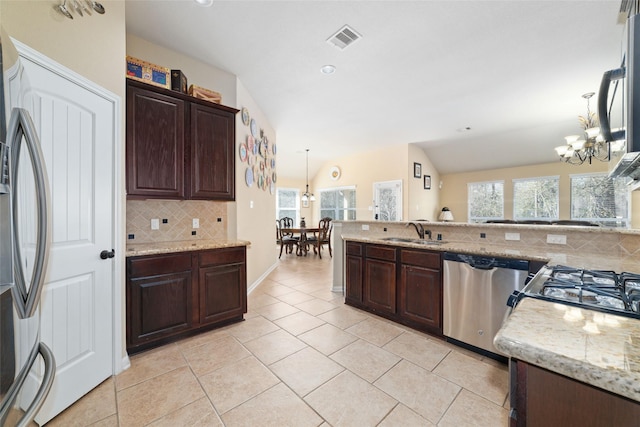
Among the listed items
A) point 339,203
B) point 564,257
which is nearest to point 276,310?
point 564,257

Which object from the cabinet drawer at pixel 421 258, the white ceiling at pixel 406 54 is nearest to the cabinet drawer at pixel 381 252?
the cabinet drawer at pixel 421 258

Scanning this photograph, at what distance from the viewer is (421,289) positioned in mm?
2570

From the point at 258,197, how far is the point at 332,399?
10.7 ft

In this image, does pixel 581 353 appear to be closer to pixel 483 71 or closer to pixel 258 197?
pixel 483 71

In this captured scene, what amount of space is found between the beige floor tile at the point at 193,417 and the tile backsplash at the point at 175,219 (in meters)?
1.62

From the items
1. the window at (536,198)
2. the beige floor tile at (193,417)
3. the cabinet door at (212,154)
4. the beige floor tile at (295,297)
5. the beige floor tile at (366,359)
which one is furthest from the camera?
the window at (536,198)

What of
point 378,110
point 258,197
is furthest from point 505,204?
point 258,197

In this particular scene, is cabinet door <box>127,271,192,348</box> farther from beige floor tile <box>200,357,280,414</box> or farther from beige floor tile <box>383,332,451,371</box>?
beige floor tile <box>383,332,451,371</box>

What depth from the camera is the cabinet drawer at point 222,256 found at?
2471mm

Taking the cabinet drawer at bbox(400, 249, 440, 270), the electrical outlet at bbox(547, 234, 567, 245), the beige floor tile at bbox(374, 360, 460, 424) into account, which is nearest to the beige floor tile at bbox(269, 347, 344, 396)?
the beige floor tile at bbox(374, 360, 460, 424)

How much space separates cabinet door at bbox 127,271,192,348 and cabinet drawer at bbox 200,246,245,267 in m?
0.18

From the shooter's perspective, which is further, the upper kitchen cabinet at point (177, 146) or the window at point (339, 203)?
the window at point (339, 203)

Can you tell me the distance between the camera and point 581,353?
0.57m

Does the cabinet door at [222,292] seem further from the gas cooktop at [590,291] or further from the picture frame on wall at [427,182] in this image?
the picture frame on wall at [427,182]
